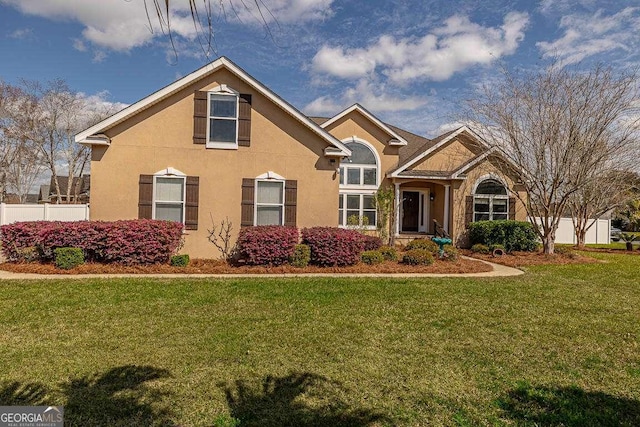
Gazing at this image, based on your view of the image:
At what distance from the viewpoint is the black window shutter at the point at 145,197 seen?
441 inches

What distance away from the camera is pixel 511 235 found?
15.1m

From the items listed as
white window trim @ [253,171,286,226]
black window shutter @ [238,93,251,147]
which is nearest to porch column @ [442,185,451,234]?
white window trim @ [253,171,286,226]

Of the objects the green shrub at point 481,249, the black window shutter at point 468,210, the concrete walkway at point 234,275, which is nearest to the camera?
the concrete walkway at point 234,275

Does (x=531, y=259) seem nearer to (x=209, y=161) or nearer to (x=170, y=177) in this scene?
(x=209, y=161)

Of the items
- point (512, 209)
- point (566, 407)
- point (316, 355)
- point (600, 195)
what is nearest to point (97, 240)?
point (316, 355)

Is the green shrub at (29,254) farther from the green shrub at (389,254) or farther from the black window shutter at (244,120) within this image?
the green shrub at (389,254)

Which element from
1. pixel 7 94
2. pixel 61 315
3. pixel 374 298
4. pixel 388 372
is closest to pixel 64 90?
pixel 7 94

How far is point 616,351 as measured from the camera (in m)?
4.72

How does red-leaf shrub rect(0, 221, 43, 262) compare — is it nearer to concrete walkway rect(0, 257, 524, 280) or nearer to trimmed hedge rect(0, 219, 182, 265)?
trimmed hedge rect(0, 219, 182, 265)

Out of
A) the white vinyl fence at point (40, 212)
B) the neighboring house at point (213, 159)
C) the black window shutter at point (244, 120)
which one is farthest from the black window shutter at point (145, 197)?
the white vinyl fence at point (40, 212)

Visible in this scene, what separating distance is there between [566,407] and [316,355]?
257 centimetres

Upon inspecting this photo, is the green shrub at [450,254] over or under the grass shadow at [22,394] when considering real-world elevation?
over

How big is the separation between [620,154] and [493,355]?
47.3 ft

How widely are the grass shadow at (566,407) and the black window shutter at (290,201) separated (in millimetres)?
8833
